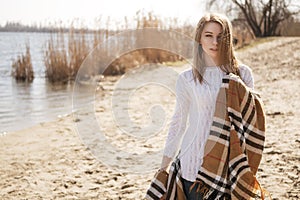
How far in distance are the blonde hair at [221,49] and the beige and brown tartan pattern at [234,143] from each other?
9cm

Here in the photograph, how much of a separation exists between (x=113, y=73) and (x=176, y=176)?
10328 millimetres

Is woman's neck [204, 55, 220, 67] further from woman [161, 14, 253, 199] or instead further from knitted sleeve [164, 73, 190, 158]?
knitted sleeve [164, 73, 190, 158]

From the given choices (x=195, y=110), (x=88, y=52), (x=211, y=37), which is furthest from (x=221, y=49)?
(x=88, y=52)

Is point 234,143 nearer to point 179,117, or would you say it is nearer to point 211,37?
point 179,117

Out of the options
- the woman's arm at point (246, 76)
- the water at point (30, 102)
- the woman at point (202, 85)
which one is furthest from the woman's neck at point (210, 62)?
the water at point (30, 102)

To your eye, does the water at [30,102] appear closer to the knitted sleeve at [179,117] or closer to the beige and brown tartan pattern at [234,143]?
the knitted sleeve at [179,117]

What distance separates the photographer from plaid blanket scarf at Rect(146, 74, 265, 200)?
180 centimetres

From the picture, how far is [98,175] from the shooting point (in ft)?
12.6

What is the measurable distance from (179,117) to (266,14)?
3099cm

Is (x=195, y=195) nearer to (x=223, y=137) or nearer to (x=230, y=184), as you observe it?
(x=230, y=184)

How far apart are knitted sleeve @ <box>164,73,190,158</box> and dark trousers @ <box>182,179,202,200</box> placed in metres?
0.15

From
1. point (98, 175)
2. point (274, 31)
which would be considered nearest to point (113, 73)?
point (98, 175)

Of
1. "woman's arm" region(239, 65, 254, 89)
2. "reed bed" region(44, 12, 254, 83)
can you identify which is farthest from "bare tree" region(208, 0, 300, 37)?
"woman's arm" region(239, 65, 254, 89)

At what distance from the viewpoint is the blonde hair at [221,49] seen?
72.4 inches
